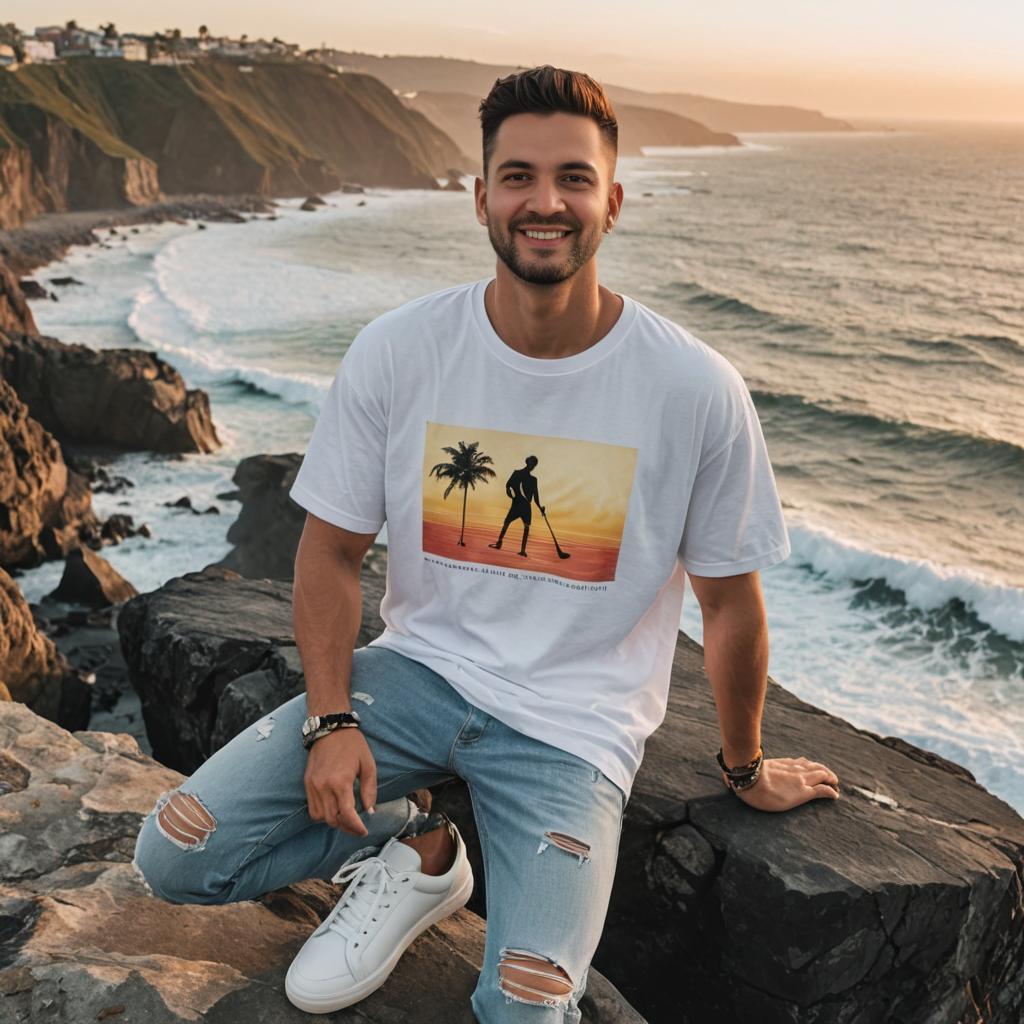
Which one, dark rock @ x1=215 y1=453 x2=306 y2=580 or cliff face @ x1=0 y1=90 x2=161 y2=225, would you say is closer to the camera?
dark rock @ x1=215 y1=453 x2=306 y2=580

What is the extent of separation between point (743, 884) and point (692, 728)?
1.00 m

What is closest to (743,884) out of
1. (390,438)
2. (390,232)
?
(390,438)

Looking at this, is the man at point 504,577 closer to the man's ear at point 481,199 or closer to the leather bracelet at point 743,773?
the man's ear at point 481,199

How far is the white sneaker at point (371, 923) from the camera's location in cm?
274

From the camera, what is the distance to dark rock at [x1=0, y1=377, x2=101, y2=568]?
12430 mm

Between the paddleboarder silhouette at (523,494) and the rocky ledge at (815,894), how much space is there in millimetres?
1333

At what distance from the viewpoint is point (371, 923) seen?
2.92 m

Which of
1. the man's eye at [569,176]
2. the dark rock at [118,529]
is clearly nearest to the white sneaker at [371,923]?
the man's eye at [569,176]

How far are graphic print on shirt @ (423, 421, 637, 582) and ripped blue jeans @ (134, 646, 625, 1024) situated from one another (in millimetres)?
511

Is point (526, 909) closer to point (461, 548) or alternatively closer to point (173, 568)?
point (461, 548)

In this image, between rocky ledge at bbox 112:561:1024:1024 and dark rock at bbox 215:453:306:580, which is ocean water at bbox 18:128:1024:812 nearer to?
rocky ledge at bbox 112:561:1024:1024

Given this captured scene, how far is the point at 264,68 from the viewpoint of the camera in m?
119

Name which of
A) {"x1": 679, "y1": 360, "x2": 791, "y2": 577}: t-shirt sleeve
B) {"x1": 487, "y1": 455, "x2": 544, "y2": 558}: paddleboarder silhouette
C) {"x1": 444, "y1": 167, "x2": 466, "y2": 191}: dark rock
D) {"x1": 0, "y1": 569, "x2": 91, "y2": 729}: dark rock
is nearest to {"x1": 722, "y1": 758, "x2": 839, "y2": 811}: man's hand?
{"x1": 679, "y1": 360, "x2": 791, "y2": 577}: t-shirt sleeve

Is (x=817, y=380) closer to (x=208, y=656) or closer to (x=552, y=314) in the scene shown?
(x=208, y=656)
